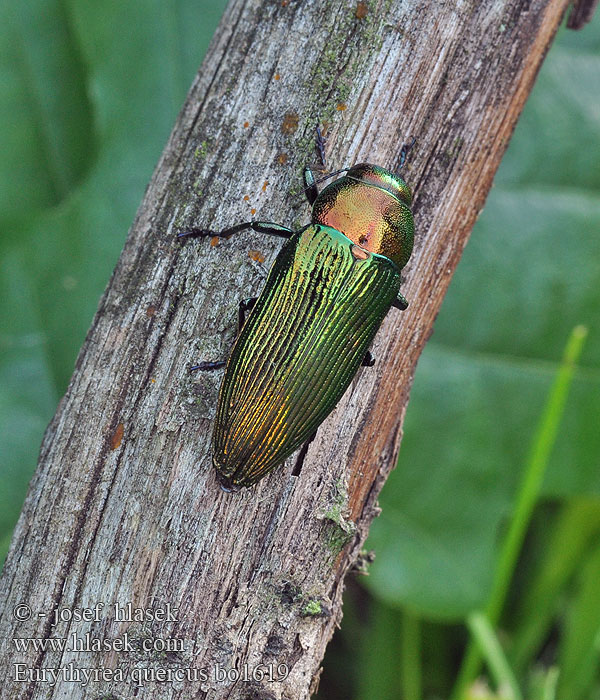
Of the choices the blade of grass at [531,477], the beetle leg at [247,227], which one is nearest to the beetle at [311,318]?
the beetle leg at [247,227]

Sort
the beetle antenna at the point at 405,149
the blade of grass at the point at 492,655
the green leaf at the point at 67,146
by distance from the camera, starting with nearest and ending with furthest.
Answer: the beetle antenna at the point at 405,149 → the blade of grass at the point at 492,655 → the green leaf at the point at 67,146

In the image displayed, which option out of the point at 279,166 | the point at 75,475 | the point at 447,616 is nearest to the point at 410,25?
the point at 279,166

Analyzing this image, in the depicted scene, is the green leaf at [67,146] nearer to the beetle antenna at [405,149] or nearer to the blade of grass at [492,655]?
the beetle antenna at [405,149]

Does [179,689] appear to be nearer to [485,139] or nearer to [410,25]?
[485,139]

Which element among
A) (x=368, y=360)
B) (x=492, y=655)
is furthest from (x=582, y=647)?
(x=368, y=360)

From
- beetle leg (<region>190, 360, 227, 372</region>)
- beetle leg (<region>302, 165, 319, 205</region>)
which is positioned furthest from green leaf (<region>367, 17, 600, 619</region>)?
beetle leg (<region>190, 360, 227, 372</region>)

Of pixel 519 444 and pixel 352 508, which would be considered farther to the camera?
pixel 519 444
